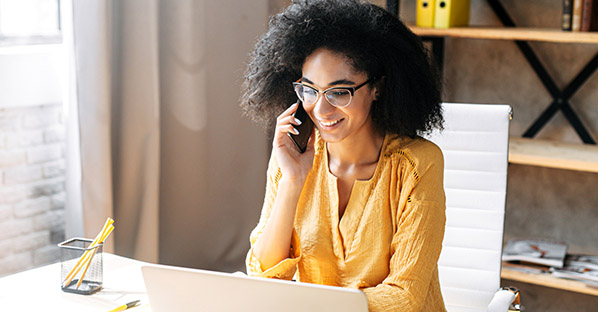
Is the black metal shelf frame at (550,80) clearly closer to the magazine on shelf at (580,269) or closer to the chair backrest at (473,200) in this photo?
the magazine on shelf at (580,269)

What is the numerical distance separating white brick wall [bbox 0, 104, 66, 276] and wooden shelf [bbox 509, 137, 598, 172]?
153 centimetres

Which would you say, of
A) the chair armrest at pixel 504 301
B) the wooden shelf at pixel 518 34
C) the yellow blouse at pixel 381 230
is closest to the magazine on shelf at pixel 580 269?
the wooden shelf at pixel 518 34

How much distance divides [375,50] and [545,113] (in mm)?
1441

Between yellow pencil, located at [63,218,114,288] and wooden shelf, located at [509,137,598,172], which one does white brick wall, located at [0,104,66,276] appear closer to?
yellow pencil, located at [63,218,114,288]

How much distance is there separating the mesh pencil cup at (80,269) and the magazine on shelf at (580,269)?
161 cm

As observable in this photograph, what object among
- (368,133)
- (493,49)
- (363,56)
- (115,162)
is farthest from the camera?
(493,49)

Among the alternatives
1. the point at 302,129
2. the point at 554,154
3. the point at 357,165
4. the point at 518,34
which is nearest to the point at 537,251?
the point at 554,154

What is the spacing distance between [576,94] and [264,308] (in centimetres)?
194

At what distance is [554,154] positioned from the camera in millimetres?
2285

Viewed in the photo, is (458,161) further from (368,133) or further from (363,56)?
(363,56)

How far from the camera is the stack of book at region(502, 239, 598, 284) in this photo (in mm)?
2273

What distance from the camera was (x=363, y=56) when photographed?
1.30 metres

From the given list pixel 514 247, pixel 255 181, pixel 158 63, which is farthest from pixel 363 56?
pixel 255 181

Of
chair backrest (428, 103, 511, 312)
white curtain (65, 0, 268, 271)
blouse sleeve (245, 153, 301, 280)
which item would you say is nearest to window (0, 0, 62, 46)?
white curtain (65, 0, 268, 271)
